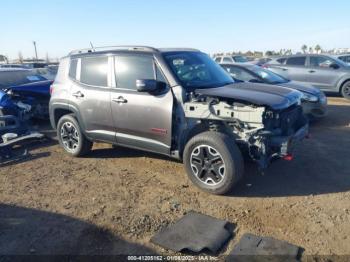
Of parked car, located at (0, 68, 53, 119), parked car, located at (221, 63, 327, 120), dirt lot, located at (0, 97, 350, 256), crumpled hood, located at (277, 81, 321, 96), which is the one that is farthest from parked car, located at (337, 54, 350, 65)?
parked car, located at (0, 68, 53, 119)

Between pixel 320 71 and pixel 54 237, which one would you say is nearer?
pixel 54 237

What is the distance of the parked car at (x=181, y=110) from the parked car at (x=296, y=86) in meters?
3.07

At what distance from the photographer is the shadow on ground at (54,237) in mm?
3477

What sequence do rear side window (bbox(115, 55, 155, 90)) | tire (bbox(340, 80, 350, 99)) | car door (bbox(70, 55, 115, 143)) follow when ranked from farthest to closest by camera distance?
1. tire (bbox(340, 80, 350, 99))
2. car door (bbox(70, 55, 115, 143))
3. rear side window (bbox(115, 55, 155, 90))

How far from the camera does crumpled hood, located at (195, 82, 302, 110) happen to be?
4.44 meters

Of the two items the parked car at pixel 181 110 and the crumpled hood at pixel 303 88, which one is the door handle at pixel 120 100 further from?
the crumpled hood at pixel 303 88

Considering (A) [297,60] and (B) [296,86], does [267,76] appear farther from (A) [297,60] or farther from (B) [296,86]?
(A) [297,60]

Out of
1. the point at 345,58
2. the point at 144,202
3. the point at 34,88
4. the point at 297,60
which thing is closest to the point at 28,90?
the point at 34,88

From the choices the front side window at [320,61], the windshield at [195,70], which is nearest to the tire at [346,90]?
the front side window at [320,61]

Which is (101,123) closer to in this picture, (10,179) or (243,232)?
(10,179)

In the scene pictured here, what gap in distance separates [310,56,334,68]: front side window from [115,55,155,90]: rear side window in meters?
9.08

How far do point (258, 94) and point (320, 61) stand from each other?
8829mm

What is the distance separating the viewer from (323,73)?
1215cm

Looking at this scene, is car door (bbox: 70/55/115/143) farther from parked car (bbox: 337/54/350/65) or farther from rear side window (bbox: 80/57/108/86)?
parked car (bbox: 337/54/350/65)
